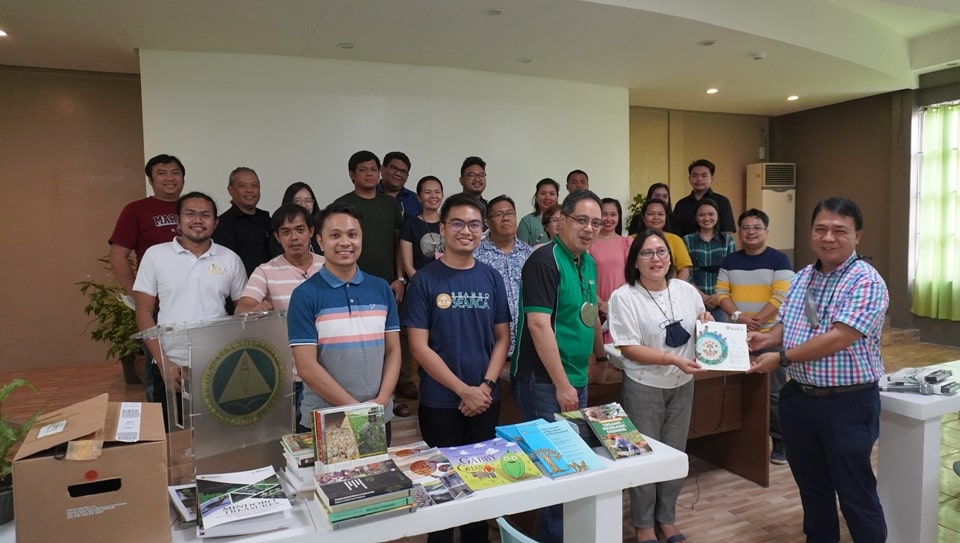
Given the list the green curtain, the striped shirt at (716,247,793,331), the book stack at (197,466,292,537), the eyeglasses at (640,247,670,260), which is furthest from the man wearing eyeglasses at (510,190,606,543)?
the green curtain

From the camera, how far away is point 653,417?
2535 millimetres

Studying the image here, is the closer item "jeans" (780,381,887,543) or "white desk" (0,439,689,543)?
"white desk" (0,439,689,543)

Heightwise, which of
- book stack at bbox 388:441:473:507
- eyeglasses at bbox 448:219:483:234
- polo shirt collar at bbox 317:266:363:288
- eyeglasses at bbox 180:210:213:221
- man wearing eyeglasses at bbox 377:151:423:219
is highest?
man wearing eyeglasses at bbox 377:151:423:219

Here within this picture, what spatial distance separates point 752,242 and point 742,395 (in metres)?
0.95

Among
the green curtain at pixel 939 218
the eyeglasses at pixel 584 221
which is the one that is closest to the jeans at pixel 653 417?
the eyeglasses at pixel 584 221

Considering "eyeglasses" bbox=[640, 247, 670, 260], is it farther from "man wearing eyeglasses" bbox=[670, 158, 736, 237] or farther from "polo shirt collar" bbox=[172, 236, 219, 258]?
"man wearing eyeglasses" bbox=[670, 158, 736, 237]

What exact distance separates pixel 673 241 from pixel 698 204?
3.45 ft

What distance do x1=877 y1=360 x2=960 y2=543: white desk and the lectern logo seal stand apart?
249 centimetres

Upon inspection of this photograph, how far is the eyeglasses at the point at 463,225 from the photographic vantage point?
223 cm

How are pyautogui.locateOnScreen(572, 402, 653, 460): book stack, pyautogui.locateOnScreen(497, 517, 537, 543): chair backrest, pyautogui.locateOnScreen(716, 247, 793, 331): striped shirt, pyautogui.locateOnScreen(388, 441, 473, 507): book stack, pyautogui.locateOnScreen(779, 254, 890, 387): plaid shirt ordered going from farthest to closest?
pyautogui.locateOnScreen(716, 247, 793, 331): striped shirt, pyautogui.locateOnScreen(779, 254, 890, 387): plaid shirt, pyautogui.locateOnScreen(572, 402, 653, 460): book stack, pyautogui.locateOnScreen(388, 441, 473, 507): book stack, pyautogui.locateOnScreen(497, 517, 537, 543): chair backrest

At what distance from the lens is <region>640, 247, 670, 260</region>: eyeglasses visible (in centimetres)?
247

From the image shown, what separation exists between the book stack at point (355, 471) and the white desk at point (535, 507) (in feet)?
0.12

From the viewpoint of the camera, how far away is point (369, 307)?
6.77 ft

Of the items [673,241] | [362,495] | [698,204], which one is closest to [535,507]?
[362,495]
